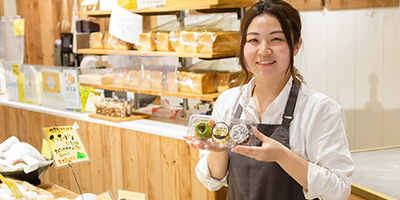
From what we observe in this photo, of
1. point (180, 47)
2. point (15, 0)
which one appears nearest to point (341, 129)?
point (180, 47)

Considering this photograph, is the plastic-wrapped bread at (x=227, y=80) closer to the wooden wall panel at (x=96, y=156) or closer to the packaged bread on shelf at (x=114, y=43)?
the packaged bread on shelf at (x=114, y=43)

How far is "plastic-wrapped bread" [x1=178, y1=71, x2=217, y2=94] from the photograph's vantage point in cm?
333

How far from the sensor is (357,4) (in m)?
3.73

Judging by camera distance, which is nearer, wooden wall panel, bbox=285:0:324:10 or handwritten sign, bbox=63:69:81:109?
wooden wall panel, bbox=285:0:324:10

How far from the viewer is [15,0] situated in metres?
6.07

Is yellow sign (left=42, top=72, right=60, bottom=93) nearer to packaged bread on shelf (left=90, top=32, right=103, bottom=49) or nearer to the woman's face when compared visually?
packaged bread on shelf (left=90, top=32, right=103, bottom=49)

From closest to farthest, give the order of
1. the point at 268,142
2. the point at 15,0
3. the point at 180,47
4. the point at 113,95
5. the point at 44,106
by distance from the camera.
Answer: the point at 268,142 → the point at 180,47 → the point at 113,95 → the point at 44,106 → the point at 15,0

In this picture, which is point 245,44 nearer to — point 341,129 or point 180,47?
point 341,129

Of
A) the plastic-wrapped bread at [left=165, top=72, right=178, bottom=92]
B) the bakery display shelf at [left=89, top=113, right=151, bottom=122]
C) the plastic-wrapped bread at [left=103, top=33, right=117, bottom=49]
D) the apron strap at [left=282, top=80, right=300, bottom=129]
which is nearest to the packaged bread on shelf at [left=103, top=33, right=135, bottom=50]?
the plastic-wrapped bread at [left=103, top=33, right=117, bottom=49]

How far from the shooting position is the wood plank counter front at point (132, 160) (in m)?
3.36

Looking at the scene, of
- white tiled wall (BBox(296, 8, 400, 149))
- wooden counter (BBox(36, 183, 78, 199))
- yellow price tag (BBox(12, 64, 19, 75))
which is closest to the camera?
wooden counter (BBox(36, 183, 78, 199))

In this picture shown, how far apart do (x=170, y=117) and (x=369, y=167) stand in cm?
158

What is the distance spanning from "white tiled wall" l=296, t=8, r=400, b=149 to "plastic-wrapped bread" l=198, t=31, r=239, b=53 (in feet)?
2.18

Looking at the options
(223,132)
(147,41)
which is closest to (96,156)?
(147,41)
